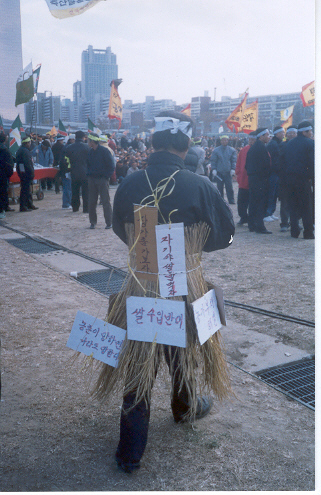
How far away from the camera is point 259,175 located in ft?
26.9

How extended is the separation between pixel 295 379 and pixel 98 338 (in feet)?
5.20

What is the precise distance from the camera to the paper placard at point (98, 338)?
2.36 metres

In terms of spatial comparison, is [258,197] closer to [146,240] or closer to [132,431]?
[146,240]

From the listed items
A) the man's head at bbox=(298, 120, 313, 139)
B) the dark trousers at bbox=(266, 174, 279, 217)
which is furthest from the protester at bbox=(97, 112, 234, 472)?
the dark trousers at bbox=(266, 174, 279, 217)

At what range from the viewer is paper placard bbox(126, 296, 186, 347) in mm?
2264

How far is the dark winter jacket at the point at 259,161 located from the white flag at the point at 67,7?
589cm

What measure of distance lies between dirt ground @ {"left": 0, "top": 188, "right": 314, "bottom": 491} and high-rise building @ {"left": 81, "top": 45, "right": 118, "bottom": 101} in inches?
291

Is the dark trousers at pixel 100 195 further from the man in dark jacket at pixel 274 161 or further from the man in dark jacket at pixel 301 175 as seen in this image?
the man in dark jacket at pixel 301 175

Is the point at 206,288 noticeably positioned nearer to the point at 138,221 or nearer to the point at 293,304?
the point at 138,221

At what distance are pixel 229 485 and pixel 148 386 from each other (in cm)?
58

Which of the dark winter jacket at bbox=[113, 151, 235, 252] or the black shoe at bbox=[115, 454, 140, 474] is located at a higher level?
the dark winter jacket at bbox=[113, 151, 235, 252]

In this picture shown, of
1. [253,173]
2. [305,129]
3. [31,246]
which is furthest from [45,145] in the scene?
Answer: [305,129]

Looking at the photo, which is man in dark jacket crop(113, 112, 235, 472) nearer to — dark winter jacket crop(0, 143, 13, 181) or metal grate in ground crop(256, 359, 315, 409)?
metal grate in ground crop(256, 359, 315, 409)

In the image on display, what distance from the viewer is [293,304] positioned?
15.3ft
